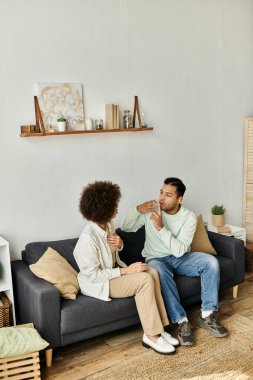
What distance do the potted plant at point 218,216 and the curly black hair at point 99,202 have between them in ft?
5.91

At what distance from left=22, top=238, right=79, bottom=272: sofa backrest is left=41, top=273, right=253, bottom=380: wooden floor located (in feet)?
1.79

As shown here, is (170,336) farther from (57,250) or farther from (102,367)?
(57,250)

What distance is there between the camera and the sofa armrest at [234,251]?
3.92m

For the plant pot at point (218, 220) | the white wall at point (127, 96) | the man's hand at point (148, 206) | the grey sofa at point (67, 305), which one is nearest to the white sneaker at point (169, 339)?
the grey sofa at point (67, 305)

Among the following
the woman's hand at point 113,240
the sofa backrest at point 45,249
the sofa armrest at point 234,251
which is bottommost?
the sofa armrest at point 234,251

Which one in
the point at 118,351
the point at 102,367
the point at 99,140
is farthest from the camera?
the point at 99,140

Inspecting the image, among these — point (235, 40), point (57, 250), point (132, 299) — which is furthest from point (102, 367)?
point (235, 40)

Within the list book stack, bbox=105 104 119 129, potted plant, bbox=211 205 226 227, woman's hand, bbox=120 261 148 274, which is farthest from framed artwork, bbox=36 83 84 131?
potted plant, bbox=211 205 226 227

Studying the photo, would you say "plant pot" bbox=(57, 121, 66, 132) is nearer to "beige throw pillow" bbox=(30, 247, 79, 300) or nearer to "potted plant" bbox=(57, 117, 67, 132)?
"potted plant" bbox=(57, 117, 67, 132)

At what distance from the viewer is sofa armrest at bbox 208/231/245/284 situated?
3.92m

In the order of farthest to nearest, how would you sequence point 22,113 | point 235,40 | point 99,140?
point 235,40 → point 99,140 → point 22,113

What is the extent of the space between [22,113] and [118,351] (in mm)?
1805

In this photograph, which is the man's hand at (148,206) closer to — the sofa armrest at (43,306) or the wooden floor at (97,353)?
the wooden floor at (97,353)

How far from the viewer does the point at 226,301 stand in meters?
3.96
